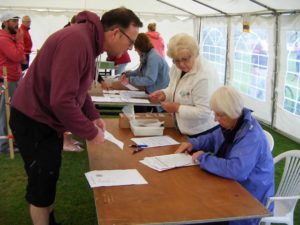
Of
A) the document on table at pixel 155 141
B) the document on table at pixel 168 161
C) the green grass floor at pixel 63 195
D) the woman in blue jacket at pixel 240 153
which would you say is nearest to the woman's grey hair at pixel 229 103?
the woman in blue jacket at pixel 240 153

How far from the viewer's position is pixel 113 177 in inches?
62.5

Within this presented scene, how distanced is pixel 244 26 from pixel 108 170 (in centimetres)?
471

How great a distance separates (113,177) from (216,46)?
630 cm

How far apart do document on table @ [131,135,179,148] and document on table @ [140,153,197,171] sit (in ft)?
0.66

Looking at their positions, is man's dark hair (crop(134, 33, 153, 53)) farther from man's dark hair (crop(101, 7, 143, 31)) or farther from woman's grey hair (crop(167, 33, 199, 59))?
man's dark hair (crop(101, 7, 143, 31))

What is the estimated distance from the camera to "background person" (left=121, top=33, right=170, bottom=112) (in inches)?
137

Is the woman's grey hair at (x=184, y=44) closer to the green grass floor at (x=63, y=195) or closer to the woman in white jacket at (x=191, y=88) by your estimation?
the woman in white jacket at (x=191, y=88)

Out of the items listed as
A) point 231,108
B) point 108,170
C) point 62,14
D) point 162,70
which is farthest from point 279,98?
point 62,14

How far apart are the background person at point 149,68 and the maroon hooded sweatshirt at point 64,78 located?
186 cm

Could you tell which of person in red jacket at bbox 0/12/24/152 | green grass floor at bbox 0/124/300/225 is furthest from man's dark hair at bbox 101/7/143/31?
person in red jacket at bbox 0/12/24/152

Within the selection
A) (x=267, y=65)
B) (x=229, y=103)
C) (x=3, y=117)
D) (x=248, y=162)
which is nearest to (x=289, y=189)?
(x=248, y=162)

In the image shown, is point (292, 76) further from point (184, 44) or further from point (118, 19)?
point (118, 19)

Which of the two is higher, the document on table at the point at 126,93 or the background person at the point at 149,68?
the background person at the point at 149,68

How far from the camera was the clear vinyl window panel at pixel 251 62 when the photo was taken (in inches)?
214
